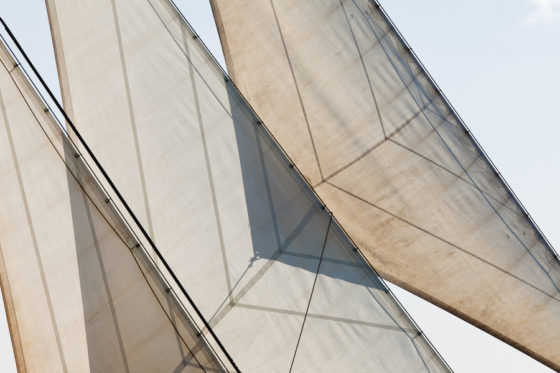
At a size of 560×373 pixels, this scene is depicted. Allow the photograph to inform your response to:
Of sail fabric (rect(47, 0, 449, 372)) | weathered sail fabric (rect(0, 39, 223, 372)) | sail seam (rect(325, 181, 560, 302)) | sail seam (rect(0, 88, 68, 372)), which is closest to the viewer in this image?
weathered sail fabric (rect(0, 39, 223, 372))

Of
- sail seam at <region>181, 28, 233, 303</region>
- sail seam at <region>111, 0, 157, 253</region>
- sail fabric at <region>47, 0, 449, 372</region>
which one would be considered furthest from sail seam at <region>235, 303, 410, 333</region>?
sail seam at <region>111, 0, 157, 253</region>

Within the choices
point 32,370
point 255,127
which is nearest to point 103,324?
point 32,370

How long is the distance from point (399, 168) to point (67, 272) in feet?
20.4

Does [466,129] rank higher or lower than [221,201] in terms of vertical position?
lower

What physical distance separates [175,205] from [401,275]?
5.05 m

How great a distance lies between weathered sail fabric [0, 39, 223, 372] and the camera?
10.3 m

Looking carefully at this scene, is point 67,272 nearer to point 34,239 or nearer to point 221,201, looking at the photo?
point 34,239

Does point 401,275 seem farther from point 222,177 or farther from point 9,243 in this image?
point 9,243

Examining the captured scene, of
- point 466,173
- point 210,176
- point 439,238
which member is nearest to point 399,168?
point 466,173

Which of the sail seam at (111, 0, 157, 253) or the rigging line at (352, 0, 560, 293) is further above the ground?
the sail seam at (111, 0, 157, 253)

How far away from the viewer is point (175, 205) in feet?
38.2

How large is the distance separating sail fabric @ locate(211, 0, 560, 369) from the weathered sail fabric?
515cm

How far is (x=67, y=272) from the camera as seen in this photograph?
10938 mm

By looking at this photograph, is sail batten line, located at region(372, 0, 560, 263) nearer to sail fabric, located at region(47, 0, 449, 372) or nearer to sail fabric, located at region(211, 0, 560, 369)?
sail fabric, located at region(211, 0, 560, 369)
